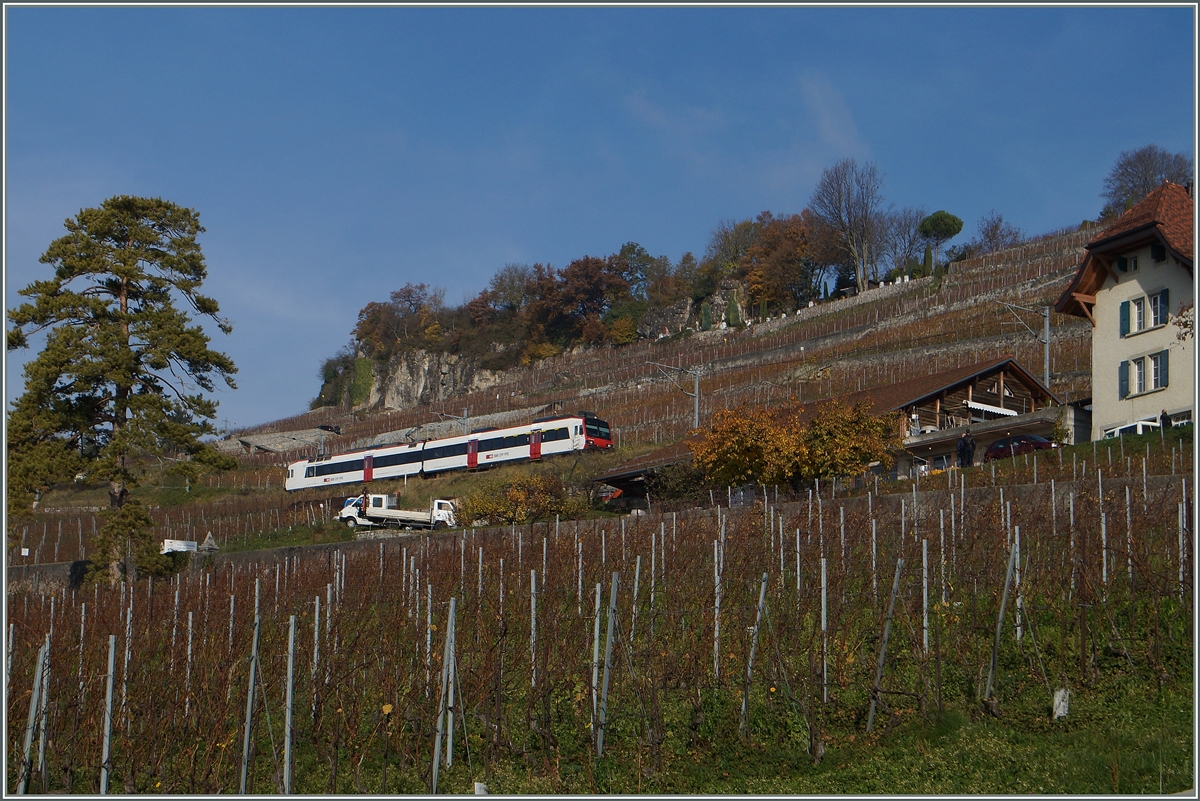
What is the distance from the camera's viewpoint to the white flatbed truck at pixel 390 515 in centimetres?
4022

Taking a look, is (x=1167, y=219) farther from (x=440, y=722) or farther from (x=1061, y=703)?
(x=440, y=722)

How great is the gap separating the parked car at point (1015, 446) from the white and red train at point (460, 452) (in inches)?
827

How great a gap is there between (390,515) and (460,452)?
14.1 metres

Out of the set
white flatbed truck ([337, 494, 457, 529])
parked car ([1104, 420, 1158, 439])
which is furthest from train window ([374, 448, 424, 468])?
parked car ([1104, 420, 1158, 439])

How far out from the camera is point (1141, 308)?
29.7 metres

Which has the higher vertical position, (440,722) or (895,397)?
(895,397)

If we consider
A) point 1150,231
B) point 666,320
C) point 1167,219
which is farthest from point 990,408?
point 666,320

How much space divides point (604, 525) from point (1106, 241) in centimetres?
1562

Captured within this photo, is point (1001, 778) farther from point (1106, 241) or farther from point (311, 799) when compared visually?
point (1106, 241)

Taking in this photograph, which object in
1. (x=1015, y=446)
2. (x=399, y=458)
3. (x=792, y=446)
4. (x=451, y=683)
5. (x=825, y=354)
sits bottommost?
(x=451, y=683)

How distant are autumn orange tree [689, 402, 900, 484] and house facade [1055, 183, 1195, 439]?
19.4 feet

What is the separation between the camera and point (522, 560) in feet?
69.3

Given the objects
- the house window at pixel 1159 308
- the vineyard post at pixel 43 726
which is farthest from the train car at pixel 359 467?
the vineyard post at pixel 43 726

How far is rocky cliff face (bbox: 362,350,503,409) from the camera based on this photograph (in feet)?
333
